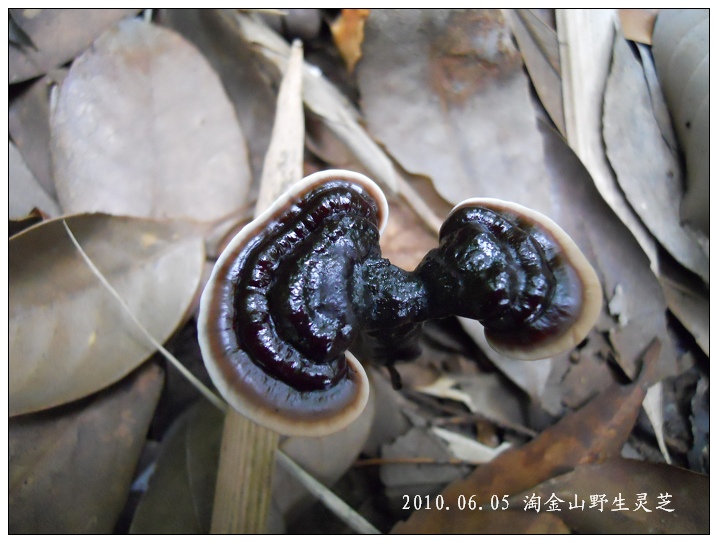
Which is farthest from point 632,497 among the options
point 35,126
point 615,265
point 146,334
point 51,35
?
point 51,35

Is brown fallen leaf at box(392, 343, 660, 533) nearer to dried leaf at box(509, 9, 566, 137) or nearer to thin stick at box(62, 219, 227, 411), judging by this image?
thin stick at box(62, 219, 227, 411)

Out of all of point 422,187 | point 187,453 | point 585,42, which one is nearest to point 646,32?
point 585,42

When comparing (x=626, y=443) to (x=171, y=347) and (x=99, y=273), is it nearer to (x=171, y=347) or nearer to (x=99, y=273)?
(x=171, y=347)

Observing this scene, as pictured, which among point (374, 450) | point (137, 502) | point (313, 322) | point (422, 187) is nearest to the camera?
point (313, 322)

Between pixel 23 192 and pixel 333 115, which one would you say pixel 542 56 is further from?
pixel 23 192

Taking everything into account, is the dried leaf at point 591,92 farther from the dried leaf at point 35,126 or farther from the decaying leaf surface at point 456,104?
the dried leaf at point 35,126

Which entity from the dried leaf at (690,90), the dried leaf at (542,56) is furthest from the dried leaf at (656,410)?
the dried leaf at (542,56)
